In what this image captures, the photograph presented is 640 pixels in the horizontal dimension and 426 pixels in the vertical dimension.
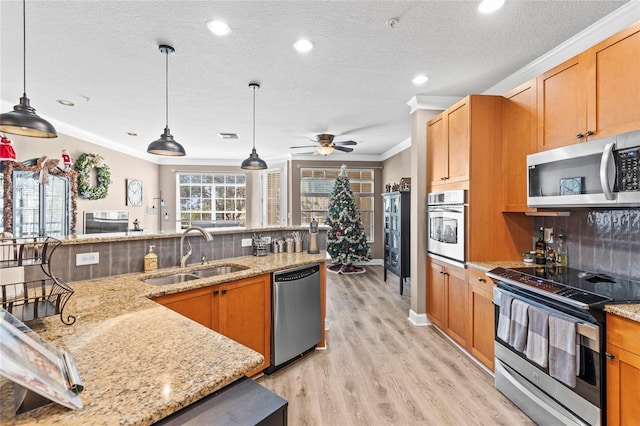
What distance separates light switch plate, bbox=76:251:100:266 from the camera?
2.03m

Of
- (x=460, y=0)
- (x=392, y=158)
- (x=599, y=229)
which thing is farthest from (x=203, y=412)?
(x=392, y=158)

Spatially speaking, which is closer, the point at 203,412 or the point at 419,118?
the point at 203,412

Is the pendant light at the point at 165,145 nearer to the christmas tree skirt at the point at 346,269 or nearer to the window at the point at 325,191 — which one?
the christmas tree skirt at the point at 346,269

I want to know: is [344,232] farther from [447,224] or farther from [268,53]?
[268,53]

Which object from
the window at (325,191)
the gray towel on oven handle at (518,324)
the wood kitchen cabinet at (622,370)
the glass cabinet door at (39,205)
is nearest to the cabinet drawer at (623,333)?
the wood kitchen cabinet at (622,370)

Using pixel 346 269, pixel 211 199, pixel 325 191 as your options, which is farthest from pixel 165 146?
pixel 211 199

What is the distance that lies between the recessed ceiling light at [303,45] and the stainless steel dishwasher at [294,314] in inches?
74.7

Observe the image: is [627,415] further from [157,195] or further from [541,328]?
[157,195]

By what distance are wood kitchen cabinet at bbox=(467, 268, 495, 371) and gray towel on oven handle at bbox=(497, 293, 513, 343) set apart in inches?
9.0

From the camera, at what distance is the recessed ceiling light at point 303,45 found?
7.79 ft

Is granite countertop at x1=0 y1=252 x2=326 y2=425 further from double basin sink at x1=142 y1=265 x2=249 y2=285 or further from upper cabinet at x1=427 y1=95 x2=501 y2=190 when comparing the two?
upper cabinet at x1=427 y1=95 x2=501 y2=190

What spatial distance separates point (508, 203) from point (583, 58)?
1204 millimetres

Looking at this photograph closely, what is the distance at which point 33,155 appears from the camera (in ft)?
13.3

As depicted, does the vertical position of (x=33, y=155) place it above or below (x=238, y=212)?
above
